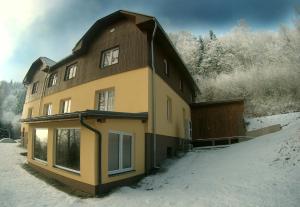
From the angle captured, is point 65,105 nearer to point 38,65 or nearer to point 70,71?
point 70,71

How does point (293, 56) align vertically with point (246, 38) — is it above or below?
below

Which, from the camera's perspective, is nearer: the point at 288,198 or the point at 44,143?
the point at 288,198

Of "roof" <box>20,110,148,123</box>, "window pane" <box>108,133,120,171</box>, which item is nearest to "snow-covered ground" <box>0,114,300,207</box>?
"window pane" <box>108,133,120,171</box>

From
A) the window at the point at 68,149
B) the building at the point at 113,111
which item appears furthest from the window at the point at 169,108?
the window at the point at 68,149

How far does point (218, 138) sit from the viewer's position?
21453 mm

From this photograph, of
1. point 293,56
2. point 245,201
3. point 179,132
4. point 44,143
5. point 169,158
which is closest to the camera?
point 245,201

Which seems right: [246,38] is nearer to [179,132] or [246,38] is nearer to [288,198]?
[179,132]

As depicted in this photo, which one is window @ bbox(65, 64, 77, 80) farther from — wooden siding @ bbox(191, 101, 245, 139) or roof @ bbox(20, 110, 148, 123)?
wooden siding @ bbox(191, 101, 245, 139)

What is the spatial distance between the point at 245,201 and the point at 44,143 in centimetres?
1011

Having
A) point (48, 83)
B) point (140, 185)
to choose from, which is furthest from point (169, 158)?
point (48, 83)

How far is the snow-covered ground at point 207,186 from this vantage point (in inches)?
313

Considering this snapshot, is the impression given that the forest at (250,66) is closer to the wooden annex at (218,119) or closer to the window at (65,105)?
the wooden annex at (218,119)

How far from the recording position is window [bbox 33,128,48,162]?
12984 millimetres

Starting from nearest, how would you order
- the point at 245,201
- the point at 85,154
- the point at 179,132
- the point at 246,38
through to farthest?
1. the point at 245,201
2. the point at 85,154
3. the point at 179,132
4. the point at 246,38
